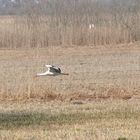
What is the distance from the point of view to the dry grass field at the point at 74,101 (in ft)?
31.8

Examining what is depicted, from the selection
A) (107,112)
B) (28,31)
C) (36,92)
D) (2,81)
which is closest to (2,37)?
(28,31)

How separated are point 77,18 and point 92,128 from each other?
23.8 meters

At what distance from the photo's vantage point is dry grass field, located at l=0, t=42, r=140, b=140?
381 inches

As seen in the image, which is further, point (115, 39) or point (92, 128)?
point (115, 39)

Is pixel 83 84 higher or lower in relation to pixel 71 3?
lower

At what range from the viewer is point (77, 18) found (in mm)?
33500

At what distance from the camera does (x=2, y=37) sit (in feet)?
105

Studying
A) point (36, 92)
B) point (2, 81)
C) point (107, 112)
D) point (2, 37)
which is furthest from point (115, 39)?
point (107, 112)

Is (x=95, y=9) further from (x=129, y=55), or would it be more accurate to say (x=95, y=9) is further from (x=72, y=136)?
(x=72, y=136)

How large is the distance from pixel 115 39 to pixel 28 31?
457 centimetres

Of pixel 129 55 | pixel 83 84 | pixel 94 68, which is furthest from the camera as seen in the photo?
pixel 129 55

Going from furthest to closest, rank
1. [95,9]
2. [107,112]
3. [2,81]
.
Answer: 1. [95,9]
2. [2,81]
3. [107,112]

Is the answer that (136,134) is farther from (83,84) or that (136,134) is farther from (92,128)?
(83,84)

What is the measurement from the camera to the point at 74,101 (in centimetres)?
1411
